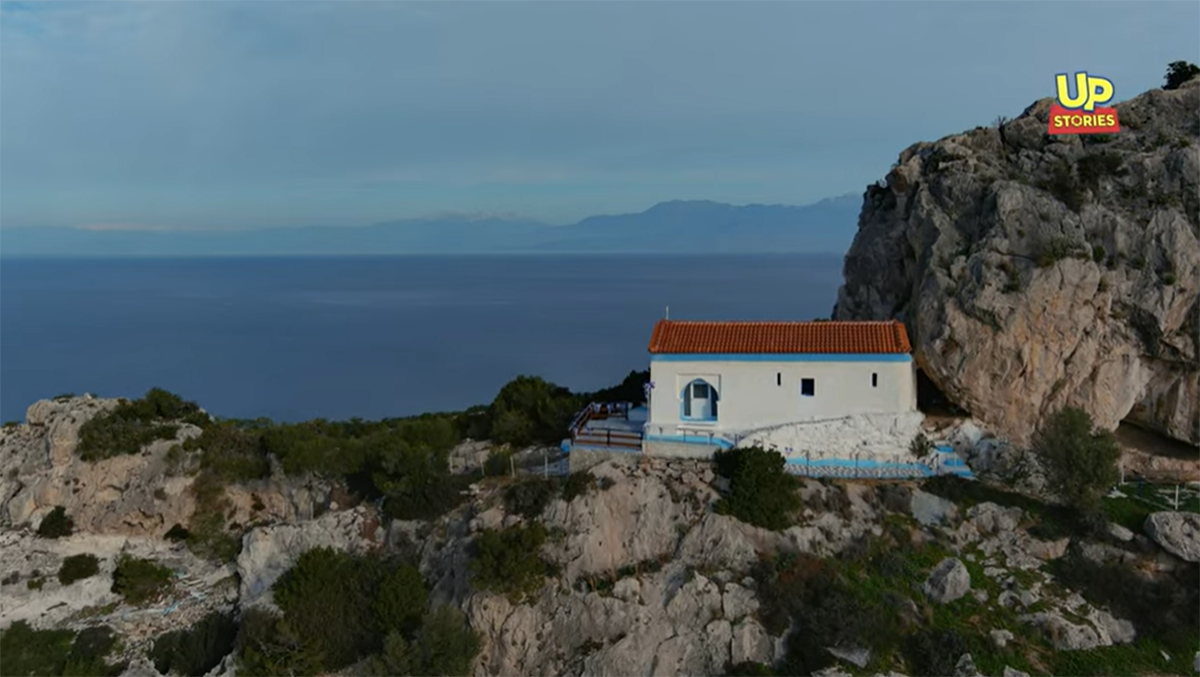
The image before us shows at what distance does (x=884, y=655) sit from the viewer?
18.7m

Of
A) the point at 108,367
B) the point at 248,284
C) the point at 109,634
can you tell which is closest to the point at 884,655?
the point at 109,634

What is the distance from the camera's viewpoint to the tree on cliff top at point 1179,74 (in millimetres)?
29791

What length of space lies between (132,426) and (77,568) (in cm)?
517

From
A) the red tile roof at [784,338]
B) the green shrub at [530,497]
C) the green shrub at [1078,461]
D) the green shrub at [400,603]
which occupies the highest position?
the red tile roof at [784,338]

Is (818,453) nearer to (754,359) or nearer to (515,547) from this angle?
(754,359)

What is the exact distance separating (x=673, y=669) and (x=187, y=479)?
56.0 ft

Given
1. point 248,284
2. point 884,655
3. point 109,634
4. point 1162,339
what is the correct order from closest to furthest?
point 884,655
point 109,634
point 1162,339
point 248,284

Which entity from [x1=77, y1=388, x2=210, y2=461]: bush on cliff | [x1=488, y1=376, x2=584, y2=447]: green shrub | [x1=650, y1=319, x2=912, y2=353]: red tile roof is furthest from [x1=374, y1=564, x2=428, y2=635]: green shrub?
[x1=77, y1=388, x2=210, y2=461]: bush on cliff

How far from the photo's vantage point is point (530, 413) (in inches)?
1126

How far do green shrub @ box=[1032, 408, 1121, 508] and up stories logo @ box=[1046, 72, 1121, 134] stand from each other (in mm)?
10483

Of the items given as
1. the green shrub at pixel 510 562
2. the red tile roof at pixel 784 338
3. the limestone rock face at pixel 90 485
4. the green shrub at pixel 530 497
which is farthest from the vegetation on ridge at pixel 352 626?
the red tile roof at pixel 784 338

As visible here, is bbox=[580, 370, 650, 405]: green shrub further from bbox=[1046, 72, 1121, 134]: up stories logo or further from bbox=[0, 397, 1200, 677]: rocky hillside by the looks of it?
bbox=[1046, 72, 1121, 134]: up stories logo

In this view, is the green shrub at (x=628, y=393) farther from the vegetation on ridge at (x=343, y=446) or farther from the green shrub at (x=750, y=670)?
the green shrub at (x=750, y=670)

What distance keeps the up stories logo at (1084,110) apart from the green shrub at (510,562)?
2077 centimetres
